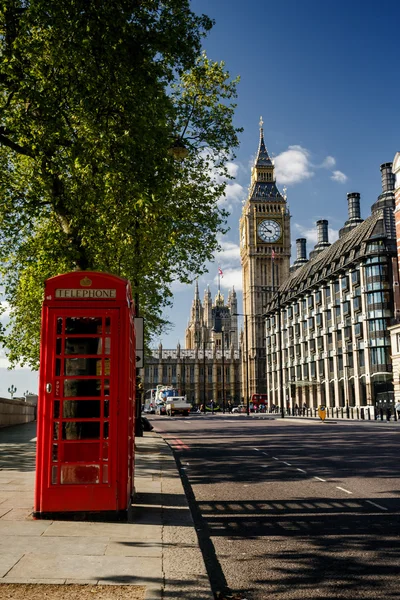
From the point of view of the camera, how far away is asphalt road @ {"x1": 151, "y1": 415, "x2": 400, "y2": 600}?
466cm

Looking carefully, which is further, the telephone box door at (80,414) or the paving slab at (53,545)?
the telephone box door at (80,414)

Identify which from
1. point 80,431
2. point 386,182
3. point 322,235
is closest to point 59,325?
point 80,431

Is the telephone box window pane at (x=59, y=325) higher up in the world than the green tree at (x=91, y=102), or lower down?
lower down

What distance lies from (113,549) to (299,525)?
2.51m

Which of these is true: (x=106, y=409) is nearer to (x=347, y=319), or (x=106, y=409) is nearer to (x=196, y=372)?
(x=347, y=319)

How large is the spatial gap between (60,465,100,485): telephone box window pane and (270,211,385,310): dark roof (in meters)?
47.8

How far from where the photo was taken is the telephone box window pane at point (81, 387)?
6812 millimetres

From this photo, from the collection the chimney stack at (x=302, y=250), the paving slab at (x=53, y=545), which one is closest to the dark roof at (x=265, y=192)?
the chimney stack at (x=302, y=250)

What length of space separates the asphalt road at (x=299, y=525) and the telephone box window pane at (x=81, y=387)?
6.70 ft

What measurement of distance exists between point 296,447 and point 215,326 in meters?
157

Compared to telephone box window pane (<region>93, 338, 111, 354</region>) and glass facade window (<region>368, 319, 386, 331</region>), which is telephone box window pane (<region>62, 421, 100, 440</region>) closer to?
telephone box window pane (<region>93, 338, 111, 354</region>)

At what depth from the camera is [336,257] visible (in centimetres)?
6619

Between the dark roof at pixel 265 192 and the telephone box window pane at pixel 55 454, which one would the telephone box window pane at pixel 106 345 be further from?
the dark roof at pixel 265 192

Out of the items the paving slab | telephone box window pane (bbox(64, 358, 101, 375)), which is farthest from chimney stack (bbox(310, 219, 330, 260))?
the paving slab
